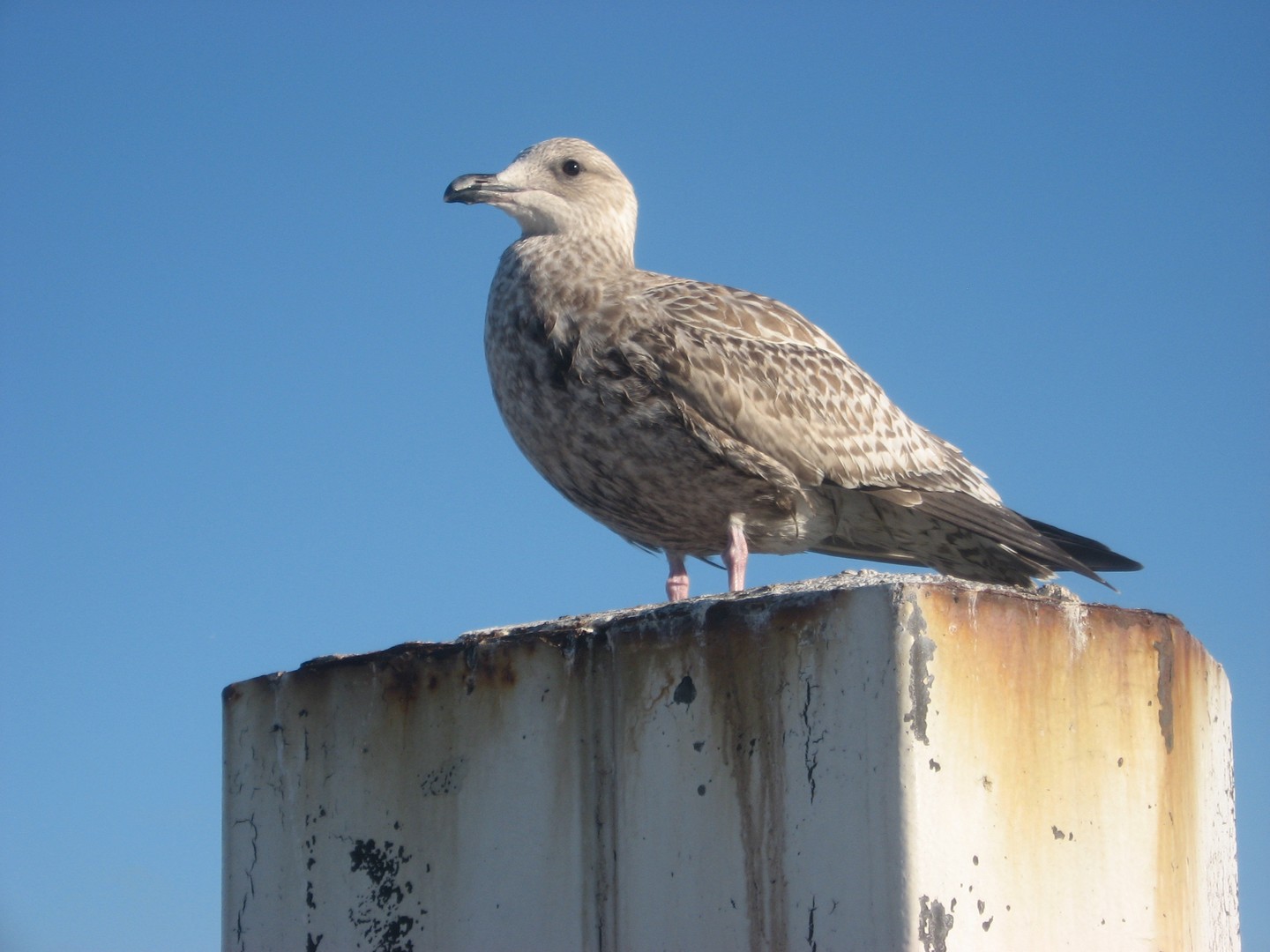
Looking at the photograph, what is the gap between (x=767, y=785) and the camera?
3602mm

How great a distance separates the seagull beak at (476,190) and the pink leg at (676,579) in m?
1.93

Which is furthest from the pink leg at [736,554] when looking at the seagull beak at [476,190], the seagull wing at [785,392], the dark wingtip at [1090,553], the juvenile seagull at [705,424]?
the seagull beak at [476,190]

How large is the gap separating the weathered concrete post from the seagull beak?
10.6ft

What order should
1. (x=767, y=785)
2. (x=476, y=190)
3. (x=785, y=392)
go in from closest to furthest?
(x=767, y=785) < (x=785, y=392) < (x=476, y=190)

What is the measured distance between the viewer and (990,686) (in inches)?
142

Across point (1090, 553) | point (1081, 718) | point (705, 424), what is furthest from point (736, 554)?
point (1081, 718)

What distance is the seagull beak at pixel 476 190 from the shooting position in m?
7.21

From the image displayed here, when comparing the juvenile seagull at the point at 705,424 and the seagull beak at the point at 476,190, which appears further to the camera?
the seagull beak at the point at 476,190

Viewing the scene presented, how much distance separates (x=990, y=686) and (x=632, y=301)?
3089mm

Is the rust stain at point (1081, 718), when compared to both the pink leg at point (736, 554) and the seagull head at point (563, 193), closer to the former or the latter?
the pink leg at point (736, 554)

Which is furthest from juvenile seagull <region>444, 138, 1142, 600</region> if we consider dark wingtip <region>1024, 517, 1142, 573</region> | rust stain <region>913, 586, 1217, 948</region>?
rust stain <region>913, 586, 1217, 948</region>

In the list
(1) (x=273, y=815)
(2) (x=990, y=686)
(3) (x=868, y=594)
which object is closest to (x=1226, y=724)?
(2) (x=990, y=686)

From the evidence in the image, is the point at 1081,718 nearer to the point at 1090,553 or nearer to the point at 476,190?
the point at 1090,553

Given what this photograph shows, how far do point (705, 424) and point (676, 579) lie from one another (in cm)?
90
